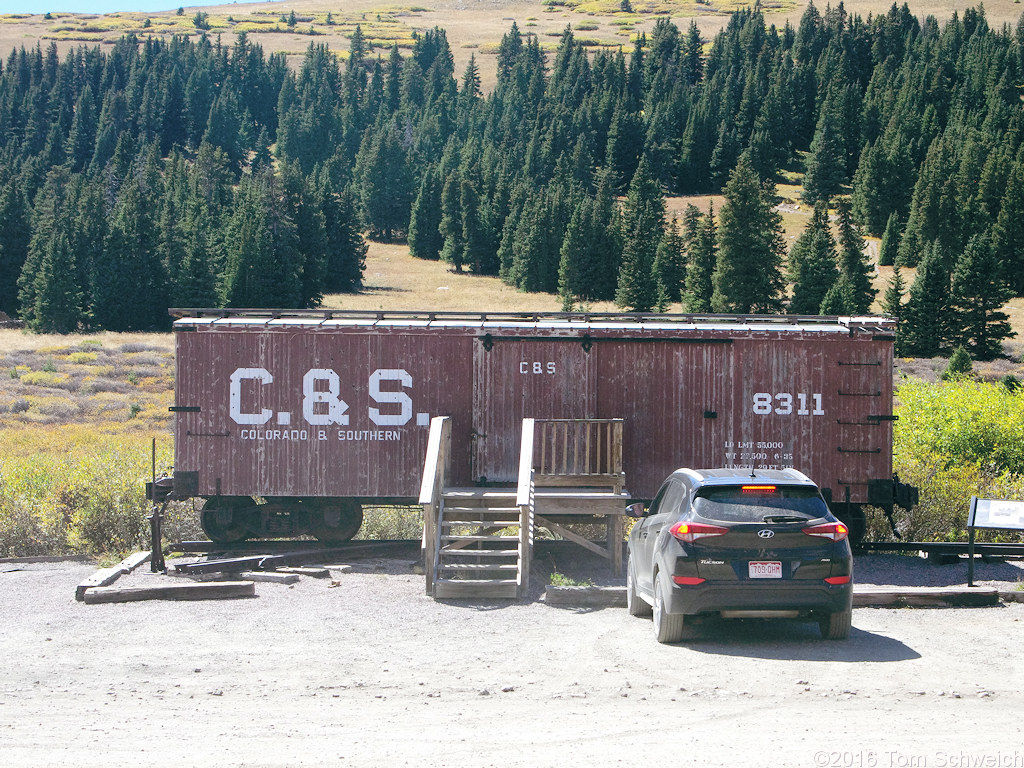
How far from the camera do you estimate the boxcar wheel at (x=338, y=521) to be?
17594 mm

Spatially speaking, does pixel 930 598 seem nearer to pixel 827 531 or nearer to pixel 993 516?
pixel 993 516

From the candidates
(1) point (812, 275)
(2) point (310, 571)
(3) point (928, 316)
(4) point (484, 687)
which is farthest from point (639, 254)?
(4) point (484, 687)

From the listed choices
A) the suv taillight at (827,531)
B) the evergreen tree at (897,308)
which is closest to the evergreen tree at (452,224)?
the evergreen tree at (897,308)

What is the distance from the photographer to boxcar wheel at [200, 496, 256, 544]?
17.5 meters

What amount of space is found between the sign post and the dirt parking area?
109cm

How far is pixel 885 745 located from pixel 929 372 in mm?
59509

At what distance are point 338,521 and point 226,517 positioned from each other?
183cm

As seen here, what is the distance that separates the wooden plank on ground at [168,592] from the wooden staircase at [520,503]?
245 cm

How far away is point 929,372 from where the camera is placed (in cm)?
6228

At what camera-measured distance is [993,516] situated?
1335 cm

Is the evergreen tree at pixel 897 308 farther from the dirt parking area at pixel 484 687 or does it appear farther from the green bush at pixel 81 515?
the dirt parking area at pixel 484 687

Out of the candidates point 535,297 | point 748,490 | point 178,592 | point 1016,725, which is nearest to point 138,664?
point 178,592

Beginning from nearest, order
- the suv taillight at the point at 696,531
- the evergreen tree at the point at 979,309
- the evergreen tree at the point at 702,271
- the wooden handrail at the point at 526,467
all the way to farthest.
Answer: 1. the suv taillight at the point at 696,531
2. the wooden handrail at the point at 526,467
3. the evergreen tree at the point at 979,309
4. the evergreen tree at the point at 702,271

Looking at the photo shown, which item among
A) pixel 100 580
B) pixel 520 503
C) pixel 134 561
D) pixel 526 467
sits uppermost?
pixel 526 467
